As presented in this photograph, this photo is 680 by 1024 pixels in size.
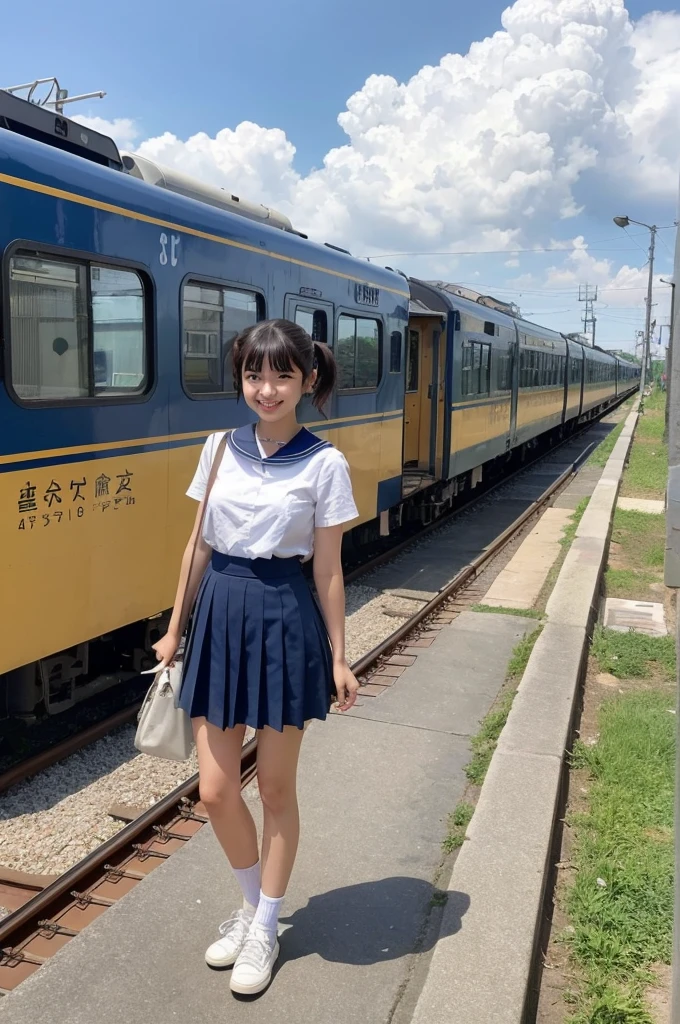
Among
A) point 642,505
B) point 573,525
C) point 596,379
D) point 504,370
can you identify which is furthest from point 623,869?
point 596,379

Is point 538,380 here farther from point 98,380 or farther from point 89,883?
point 89,883

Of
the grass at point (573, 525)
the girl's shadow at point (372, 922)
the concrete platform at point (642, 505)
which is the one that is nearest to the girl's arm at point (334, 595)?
the girl's shadow at point (372, 922)

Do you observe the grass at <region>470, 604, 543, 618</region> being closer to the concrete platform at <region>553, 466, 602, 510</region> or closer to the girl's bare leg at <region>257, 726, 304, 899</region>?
the girl's bare leg at <region>257, 726, 304, 899</region>

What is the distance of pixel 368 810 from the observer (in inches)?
157

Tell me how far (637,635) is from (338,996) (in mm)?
4647

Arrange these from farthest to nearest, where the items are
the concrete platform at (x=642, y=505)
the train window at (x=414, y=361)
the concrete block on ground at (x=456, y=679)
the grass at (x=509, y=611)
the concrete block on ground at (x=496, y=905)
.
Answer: the concrete platform at (x=642, y=505), the train window at (x=414, y=361), the grass at (x=509, y=611), the concrete block on ground at (x=456, y=679), the concrete block on ground at (x=496, y=905)

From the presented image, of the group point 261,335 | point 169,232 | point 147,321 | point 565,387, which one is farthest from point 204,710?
point 565,387

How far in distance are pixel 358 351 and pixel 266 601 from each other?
6382mm

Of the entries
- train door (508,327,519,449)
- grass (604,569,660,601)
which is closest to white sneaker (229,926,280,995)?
grass (604,569,660,601)

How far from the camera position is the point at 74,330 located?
4574 mm

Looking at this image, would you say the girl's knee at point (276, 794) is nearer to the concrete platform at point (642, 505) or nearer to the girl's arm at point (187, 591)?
the girl's arm at point (187, 591)

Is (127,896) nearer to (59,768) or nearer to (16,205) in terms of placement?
(59,768)

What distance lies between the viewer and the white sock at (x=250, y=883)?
113 inches

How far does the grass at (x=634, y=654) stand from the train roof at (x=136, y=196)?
3764 mm
